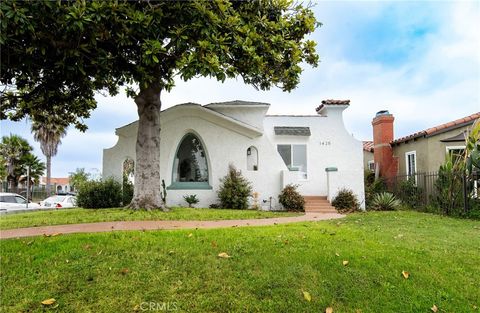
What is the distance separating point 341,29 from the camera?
42.6 ft

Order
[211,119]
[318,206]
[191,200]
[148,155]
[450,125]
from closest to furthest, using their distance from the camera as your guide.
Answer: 1. [148,155]
2. [191,200]
3. [318,206]
4. [211,119]
5. [450,125]

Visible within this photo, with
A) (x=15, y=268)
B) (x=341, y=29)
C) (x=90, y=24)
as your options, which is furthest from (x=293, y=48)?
(x=15, y=268)

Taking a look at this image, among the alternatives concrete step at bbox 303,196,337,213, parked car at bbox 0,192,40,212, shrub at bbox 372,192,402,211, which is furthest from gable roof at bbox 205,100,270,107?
parked car at bbox 0,192,40,212

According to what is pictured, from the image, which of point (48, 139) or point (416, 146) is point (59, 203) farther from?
point (416, 146)

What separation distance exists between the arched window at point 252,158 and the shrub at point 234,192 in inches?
60.5

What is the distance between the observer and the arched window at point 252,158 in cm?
1747

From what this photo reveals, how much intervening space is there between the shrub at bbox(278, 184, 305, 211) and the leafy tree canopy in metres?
5.36

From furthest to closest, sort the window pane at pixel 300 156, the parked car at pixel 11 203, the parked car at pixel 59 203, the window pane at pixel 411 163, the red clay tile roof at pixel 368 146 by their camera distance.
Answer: the red clay tile roof at pixel 368 146, the parked car at pixel 59 203, the window pane at pixel 411 163, the parked car at pixel 11 203, the window pane at pixel 300 156

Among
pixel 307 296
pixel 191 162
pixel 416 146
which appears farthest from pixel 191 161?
pixel 416 146

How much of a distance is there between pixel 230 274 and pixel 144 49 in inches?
247

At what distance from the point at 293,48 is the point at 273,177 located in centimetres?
747

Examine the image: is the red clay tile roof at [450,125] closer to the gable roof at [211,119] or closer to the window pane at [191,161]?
the gable roof at [211,119]

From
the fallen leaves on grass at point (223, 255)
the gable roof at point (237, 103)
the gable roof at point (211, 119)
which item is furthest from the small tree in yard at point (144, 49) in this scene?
the fallen leaves on grass at point (223, 255)

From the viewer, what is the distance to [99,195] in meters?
14.9
